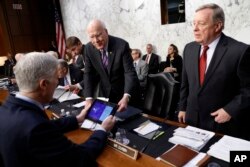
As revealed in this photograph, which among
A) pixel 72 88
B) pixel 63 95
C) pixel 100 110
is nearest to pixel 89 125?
pixel 100 110

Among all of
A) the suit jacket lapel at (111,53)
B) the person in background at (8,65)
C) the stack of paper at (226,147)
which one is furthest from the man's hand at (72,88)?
the person in background at (8,65)

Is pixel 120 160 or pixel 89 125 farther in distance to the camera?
pixel 89 125

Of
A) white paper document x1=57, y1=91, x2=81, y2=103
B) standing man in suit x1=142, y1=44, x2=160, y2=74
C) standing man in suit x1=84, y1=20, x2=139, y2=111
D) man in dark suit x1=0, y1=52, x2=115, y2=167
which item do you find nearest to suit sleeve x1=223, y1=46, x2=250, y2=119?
standing man in suit x1=84, y1=20, x2=139, y2=111

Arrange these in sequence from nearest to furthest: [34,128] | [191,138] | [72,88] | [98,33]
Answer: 1. [34,128]
2. [191,138]
3. [98,33]
4. [72,88]

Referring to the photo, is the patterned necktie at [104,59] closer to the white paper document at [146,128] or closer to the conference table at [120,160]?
the white paper document at [146,128]

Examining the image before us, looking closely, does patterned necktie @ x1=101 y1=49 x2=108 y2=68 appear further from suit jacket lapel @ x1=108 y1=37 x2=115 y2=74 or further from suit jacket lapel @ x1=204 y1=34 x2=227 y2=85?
suit jacket lapel @ x1=204 y1=34 x2=227 y2=85

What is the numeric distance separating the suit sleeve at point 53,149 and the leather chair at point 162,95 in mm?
1196

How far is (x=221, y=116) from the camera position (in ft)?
5.78

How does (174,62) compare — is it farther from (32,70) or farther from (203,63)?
(32,70)

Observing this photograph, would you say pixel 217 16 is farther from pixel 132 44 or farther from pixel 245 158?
pixel 132 44

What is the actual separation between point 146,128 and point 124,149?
0.41 meters

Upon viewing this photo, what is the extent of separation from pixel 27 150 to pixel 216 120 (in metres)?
1.36

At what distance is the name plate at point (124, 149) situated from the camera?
55.3 inches

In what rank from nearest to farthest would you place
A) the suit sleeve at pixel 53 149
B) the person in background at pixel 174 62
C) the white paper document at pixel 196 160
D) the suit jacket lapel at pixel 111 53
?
1. the suit sleeve at pixel 53 149
2. the white paper document at pixel 196 160
3. the suit jacket lapel at pixel 111 53
4. the person in background at pixel 174 62
